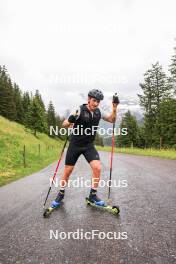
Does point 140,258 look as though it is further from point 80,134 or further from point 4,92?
point 4,92

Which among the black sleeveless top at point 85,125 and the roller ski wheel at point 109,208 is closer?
the roller ski wheel at point 109,208

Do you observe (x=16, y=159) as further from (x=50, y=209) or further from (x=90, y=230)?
(x=90, y=230)

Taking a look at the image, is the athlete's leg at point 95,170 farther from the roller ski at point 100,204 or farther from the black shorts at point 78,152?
the roller ski at point 100,204

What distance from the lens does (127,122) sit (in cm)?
6606

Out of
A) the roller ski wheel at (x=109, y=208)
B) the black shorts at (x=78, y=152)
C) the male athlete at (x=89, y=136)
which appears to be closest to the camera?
the roller ski wheel at (x=109, y=208)

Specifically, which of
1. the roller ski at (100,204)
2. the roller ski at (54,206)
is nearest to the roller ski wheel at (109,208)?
the roller ski at (100,204)

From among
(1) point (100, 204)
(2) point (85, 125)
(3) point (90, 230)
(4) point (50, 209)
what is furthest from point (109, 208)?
(2) point (85, 125)

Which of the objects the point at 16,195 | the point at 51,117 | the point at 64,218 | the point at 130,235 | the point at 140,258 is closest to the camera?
the point at 140,258

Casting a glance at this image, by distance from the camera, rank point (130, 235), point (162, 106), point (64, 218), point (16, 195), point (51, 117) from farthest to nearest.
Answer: point (51, 117) → point (162, 106) → point (16, 195) → point (64, 218) → point (130, 235)

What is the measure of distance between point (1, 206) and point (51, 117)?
3831 inches

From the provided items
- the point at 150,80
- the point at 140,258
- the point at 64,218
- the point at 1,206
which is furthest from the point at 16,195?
the point at 150,80

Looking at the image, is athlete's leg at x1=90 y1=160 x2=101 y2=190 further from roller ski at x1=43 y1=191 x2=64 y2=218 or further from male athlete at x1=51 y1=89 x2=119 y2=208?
roller ski at x1=43 y1=191 x2=64 y2=218

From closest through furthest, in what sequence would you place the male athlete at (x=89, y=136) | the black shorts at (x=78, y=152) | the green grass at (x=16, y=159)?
the male athlete at (x=89, y=136)
the black shorts at (x=78, y=152)
the green grass at (x=16, y=159)

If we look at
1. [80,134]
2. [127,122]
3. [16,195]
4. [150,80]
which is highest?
[150,80]
